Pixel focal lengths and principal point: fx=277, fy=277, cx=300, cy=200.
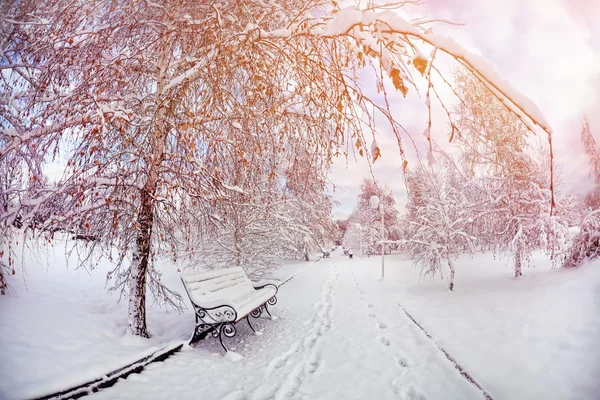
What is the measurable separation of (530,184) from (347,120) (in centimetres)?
1013

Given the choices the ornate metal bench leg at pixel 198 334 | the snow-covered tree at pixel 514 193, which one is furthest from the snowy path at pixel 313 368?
the snow-covered tree at pixel 514 193

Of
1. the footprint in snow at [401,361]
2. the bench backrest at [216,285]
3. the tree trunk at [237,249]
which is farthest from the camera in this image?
the tree trunk at [237,249]

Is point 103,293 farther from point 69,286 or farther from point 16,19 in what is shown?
point 16,19

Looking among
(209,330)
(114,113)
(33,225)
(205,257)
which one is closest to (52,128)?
(114,113)

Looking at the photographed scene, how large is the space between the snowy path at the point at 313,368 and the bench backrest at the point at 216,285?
731 mm

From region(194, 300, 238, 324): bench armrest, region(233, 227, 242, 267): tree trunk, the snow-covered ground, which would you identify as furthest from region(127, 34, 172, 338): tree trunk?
region(233, 227, 242, 267): tree trunk

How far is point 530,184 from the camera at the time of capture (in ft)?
30.7

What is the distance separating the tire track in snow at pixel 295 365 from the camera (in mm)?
3010

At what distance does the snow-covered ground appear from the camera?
2.95 m

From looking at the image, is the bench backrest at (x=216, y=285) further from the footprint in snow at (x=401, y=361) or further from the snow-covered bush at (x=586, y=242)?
the snow-covered bush at (x=586, y=242)

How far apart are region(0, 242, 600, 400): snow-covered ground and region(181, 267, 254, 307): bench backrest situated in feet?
2.38

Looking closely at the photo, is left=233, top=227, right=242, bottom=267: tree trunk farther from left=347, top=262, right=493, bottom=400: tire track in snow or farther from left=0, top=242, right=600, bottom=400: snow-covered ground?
left=347, top=262, right=493, bottom=400: tire track in snow

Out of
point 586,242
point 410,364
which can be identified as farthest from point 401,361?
point 586,242

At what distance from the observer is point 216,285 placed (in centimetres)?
537
